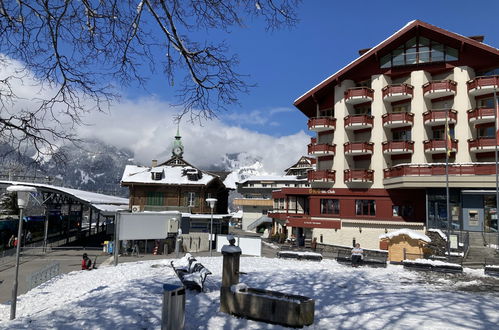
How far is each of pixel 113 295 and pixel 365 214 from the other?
91.8ft

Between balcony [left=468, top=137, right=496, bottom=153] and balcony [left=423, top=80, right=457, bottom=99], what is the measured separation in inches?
185

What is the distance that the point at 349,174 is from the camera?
35.2 metres

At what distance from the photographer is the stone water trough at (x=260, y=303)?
28.8ft

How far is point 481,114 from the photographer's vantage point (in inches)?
1200

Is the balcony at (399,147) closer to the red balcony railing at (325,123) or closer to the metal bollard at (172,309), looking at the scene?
the red balcony railing at (325,123)

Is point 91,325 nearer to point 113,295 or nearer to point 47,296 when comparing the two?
point 113,295

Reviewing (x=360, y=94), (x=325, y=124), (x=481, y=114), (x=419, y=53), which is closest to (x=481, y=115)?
(x=481, y=114)

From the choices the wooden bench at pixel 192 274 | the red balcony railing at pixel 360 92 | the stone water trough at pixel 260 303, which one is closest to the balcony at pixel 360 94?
the red balcony railing at pixel 360 92

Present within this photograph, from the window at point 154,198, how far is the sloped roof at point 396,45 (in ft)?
65.2

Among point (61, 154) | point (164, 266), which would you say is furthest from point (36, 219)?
point (61, 154)

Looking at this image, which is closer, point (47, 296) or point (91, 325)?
point (91, 325)

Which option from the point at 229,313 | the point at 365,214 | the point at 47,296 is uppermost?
the point at 365,214

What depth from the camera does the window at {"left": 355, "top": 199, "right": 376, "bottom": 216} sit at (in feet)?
114

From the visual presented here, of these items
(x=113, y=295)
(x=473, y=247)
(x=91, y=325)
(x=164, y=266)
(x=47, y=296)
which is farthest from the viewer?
(x=473, y=247)
